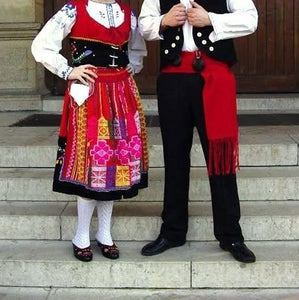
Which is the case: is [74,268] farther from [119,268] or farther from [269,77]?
[269,77]

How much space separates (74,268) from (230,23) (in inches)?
66.8

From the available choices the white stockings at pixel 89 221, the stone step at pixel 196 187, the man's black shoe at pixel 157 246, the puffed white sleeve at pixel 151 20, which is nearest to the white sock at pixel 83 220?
the white stockings at pixel 89 221

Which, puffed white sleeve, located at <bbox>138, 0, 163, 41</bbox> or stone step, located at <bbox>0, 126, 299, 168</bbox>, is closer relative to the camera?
puffed white sleeve, located at <bbox>138, 0, 163, 41</bbox>

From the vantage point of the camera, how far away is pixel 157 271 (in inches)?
147

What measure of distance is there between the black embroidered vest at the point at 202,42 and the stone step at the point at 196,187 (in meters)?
1.14

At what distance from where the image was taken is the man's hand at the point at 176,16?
135 inches

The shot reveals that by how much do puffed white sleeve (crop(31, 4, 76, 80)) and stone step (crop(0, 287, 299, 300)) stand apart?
1.29 meters

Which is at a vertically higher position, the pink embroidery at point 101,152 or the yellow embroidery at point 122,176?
the pink embroidery at point 101,152

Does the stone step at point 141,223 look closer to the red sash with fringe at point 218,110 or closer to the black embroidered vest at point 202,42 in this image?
the red sash with fringe at point 218,110

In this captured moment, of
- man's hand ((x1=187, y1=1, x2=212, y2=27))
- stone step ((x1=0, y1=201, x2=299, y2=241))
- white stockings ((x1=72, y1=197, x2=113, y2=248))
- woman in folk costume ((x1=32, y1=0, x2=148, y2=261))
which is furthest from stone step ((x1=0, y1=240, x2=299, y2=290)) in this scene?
man's hand ((x1=187, y1=1, x2=212, y2=27))

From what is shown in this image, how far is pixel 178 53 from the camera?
3512mm

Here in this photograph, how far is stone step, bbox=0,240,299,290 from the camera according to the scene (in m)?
3.73

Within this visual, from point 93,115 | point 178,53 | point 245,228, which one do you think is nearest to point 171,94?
point 178,53

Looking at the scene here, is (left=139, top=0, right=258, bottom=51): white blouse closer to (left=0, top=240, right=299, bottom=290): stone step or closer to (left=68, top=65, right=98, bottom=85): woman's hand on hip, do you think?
(left=68, top=65, right=98, bottom=85): woman's hand on hip
